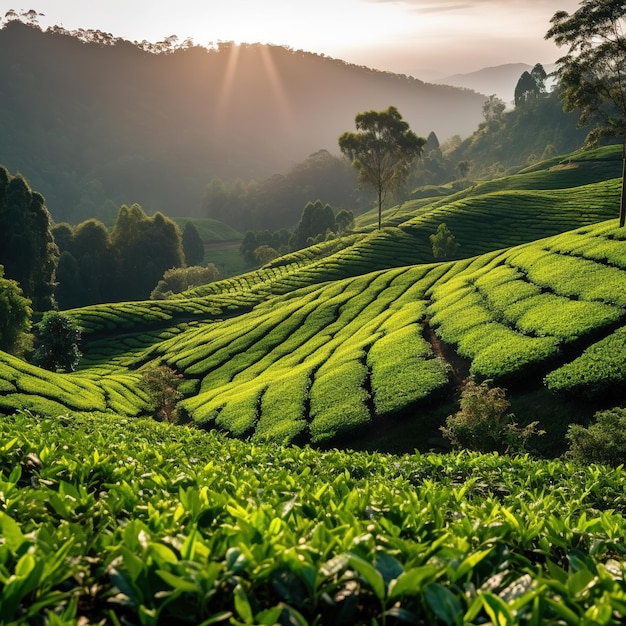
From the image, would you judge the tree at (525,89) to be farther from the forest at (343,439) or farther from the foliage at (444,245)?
the foliage at (444,245)

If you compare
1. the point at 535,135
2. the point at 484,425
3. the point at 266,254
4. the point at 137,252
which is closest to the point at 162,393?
the point at 484,425

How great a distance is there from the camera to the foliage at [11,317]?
145 feet

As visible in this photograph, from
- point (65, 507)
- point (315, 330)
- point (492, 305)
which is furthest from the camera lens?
point (315, 330)

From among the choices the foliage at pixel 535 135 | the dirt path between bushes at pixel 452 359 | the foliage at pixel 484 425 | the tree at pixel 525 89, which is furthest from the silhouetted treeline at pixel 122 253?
the tree at pixel 525 89

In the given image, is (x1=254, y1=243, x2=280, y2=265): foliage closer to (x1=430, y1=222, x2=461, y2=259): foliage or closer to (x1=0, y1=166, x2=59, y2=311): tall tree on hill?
(x1=0, y1=166, x2=59, y2=311): tall tree on hill

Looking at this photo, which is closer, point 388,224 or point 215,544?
point 215,544

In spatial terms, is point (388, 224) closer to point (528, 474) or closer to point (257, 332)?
point (257, 332)

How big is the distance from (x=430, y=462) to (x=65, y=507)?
8.21m

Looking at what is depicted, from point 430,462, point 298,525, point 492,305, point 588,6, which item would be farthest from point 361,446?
point 588,6

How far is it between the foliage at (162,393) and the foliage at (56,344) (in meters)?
16.7

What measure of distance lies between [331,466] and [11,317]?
4513cm

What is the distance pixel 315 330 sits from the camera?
3822 cm

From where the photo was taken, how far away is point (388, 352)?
2611 centimetres

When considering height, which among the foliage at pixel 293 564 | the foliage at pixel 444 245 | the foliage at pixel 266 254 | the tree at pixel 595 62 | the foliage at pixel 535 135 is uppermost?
the foliage at pixel 535 135
